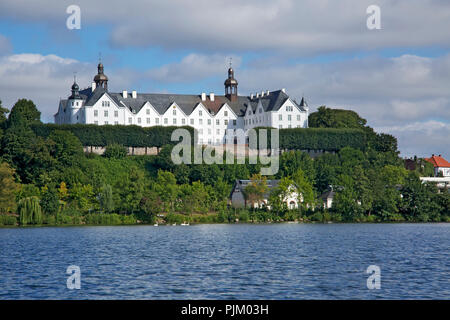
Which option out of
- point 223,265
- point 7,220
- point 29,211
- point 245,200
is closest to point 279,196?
point 245,200

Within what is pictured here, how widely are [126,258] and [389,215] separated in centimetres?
5627

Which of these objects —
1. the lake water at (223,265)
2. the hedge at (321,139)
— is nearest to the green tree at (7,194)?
the lake water at (223,265)

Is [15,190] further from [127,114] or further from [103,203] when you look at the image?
[127,114]

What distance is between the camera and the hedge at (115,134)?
109938 mm

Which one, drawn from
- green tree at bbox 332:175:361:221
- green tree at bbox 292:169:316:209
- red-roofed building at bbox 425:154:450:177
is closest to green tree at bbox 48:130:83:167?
green tree at bbox 292:169:316:209

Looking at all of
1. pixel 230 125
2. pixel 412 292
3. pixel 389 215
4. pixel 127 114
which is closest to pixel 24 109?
pixel 127 114

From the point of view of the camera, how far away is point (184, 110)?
429 feet

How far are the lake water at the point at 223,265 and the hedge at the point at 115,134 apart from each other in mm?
46191

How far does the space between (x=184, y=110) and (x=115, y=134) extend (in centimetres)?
2193

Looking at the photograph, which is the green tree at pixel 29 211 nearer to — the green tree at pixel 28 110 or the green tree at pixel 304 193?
the green tree at pixel 304 193

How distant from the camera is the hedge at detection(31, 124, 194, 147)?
361ft

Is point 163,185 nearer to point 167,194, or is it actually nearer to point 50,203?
point 167,194

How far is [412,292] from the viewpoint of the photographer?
29.7 m

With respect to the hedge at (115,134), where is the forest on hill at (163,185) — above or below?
below
